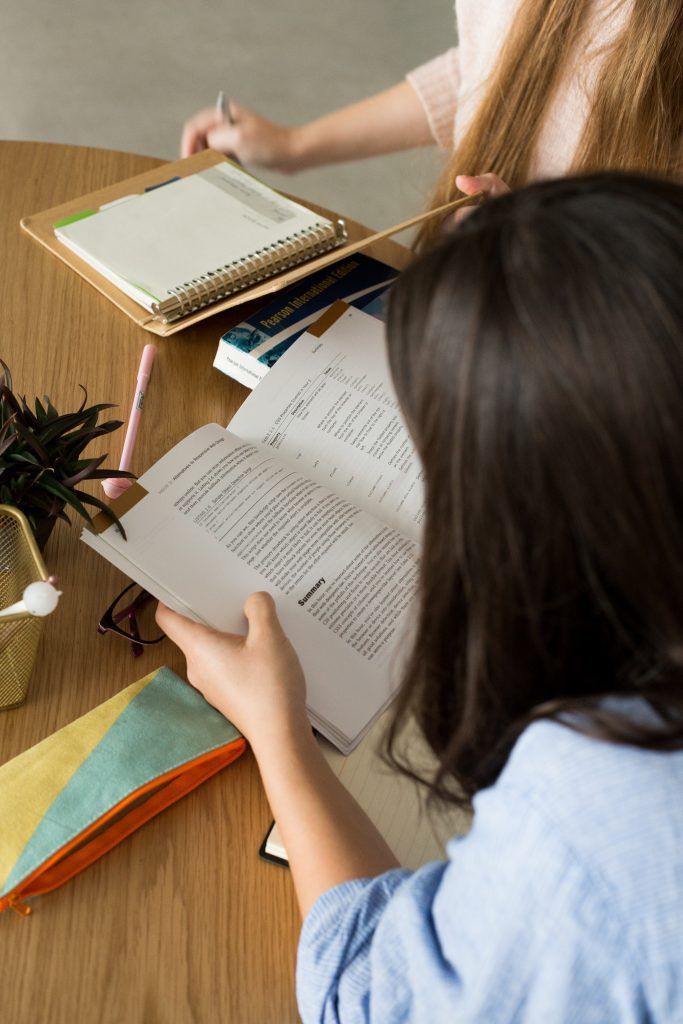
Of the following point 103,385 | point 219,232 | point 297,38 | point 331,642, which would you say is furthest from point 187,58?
point 331,642

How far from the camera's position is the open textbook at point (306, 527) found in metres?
0.68

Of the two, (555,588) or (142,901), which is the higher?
(555,588)

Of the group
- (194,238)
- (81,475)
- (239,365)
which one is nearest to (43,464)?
(81,475)

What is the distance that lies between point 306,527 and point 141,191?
0.51m

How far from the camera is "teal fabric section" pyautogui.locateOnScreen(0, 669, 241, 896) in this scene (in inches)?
22.4

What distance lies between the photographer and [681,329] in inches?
15.5

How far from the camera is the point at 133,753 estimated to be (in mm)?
613

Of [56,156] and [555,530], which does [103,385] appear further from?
[555,530]

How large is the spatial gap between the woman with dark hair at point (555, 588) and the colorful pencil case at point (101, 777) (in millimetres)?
183

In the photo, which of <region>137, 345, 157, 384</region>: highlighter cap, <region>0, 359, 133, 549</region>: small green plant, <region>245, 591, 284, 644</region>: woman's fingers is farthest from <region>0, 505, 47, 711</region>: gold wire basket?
<region>137, 345, 157, 384</region>: highlighter cap

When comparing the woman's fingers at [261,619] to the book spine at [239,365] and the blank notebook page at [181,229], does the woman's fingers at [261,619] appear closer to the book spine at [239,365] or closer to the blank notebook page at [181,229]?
the book spine at [239,365]

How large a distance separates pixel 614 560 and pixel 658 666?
6 centimetres

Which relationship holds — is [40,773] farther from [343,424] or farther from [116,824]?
[343,424]

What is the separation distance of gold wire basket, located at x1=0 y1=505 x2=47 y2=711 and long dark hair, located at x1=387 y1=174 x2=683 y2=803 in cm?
28
